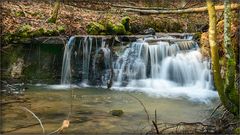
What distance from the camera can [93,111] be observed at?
8391 millimetres

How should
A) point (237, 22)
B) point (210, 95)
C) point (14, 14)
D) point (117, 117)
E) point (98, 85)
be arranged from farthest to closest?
point (14, 14), point (98, 85), point (210, 95), point (237, 22), point (117, 117)

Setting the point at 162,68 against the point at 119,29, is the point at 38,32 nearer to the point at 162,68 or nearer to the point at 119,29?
the point at 119,29

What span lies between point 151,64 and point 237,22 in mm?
3503

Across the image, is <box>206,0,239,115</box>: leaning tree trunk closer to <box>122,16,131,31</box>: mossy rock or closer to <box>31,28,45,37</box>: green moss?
<box>31,28,45,37</box>: green moss

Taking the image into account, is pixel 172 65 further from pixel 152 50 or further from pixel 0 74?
pixel 0 74

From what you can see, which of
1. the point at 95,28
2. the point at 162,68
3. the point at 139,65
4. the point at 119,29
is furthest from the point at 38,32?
the point at 162,68

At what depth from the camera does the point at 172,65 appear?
39.7ft

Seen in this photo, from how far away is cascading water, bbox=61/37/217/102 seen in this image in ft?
38.5

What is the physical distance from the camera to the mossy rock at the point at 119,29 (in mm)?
13062

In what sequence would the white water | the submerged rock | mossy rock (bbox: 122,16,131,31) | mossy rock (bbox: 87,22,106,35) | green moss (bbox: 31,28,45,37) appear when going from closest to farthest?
the submerged rock, the white water, green moss (bbox: 31,28,45,37), mossy rock (bbox: 87,22,106,35), mossy rock (bbox: 122,16,131,31)

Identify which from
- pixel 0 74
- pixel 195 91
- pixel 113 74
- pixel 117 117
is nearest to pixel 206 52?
pixel 195 91

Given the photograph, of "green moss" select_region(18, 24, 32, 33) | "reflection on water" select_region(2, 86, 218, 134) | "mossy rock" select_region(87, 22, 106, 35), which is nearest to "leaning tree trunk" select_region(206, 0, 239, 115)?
"reflection on water" select_region(2, 86, 218, 134)

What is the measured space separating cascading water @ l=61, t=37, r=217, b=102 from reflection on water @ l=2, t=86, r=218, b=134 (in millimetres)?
949

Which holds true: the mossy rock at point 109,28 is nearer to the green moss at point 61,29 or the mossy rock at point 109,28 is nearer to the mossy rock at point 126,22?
the mossy rock at point 126,22
